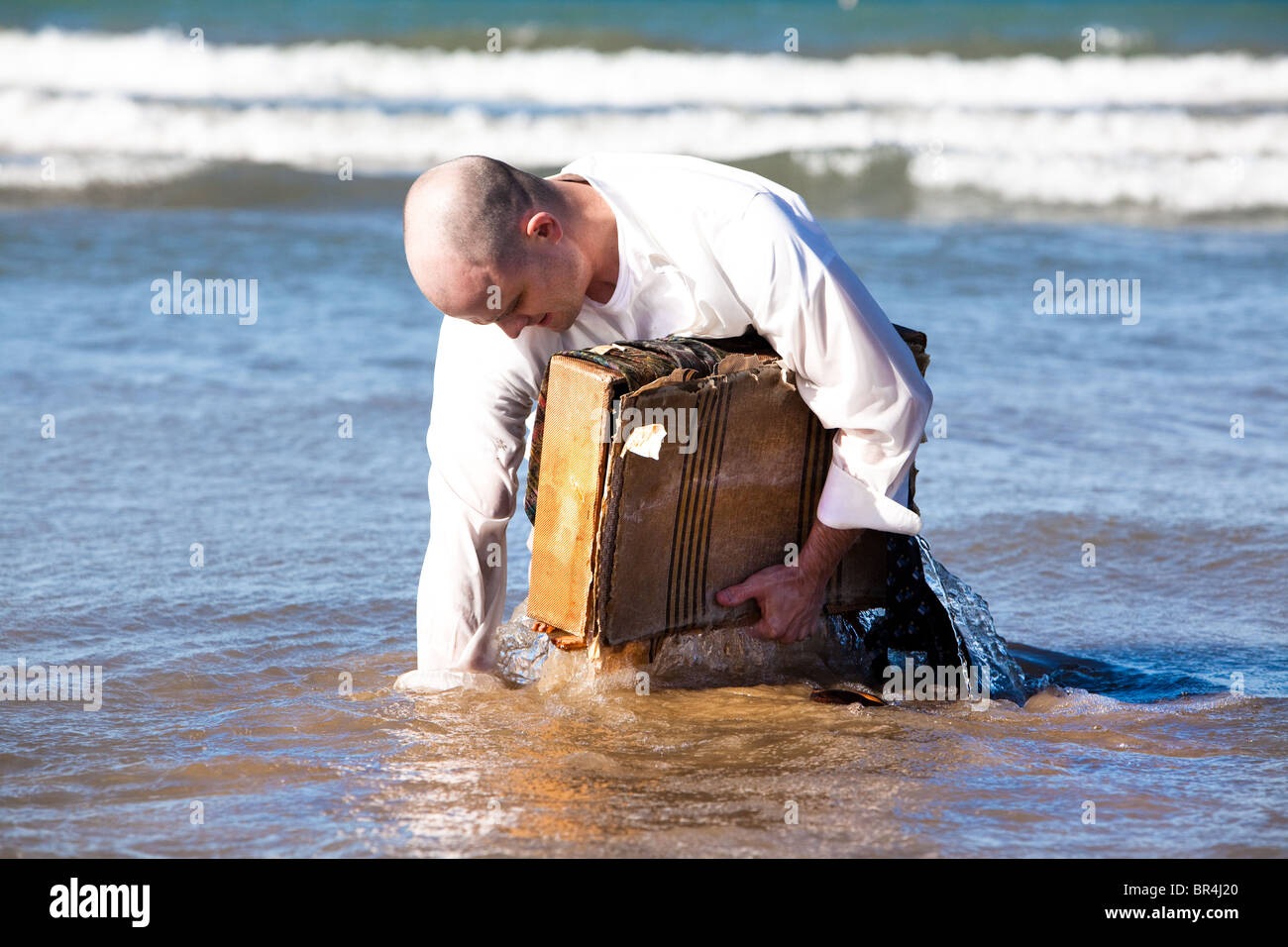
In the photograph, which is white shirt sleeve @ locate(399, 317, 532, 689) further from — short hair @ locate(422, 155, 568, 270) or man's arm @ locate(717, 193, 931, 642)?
man's arm @ locate(717, 193, 931, 642)

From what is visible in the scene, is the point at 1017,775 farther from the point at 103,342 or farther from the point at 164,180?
the point at 164,180

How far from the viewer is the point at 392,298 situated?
7512 mm

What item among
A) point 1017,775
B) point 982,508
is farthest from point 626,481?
point 982,508

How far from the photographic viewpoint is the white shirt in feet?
8.62

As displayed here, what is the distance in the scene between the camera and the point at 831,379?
2.70m

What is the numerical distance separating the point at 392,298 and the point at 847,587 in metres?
4.99

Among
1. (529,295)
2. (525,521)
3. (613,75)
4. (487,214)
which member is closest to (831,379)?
(529,295)

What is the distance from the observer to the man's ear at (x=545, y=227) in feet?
8.65

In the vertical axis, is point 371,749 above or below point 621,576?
below

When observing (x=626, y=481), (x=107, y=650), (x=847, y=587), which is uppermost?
(x=626, y=481)

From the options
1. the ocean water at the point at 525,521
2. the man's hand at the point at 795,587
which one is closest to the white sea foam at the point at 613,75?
the ocean water at the point at 525,521

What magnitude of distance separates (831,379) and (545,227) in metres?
0.62

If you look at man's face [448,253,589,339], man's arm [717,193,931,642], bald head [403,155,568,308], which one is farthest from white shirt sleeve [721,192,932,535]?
bald head [403,155,568,308]
